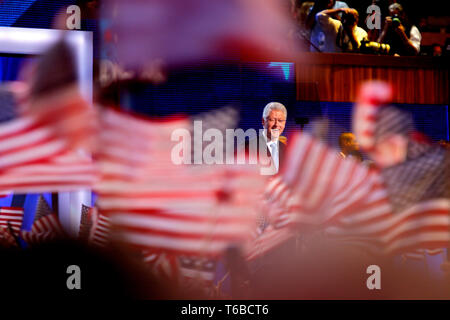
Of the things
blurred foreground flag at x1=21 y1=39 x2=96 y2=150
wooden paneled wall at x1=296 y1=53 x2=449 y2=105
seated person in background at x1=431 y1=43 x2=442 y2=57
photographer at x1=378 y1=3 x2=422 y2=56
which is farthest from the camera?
seated person in background at x1=431 y1=43 x2=442 y2=57

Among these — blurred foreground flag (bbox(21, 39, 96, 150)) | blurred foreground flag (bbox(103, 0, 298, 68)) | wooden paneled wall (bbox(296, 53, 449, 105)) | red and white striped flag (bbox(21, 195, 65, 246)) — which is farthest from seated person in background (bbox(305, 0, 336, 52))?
red and white striped flag (bbox(21, 195, 65, 246))

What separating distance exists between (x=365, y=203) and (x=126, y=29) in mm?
1476

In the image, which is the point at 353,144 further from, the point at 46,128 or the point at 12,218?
the point at 12,218

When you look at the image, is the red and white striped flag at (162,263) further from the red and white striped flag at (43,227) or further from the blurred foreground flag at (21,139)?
the blurred foreground flag at (21,139)

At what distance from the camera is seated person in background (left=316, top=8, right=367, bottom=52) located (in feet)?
9.66

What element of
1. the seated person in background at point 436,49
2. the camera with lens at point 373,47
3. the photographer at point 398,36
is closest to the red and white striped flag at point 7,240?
the camera with lens at point 373,47

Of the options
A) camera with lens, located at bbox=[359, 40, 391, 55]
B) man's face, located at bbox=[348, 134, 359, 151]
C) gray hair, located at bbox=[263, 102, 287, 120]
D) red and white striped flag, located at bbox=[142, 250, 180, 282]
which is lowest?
red and white striped flag, located at bbox=[142, 250, 180, 282]

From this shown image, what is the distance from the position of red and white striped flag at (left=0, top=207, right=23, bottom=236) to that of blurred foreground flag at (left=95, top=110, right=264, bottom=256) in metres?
0.46

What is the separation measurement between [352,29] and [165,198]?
1536 mm

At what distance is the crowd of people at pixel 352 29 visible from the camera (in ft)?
9.62

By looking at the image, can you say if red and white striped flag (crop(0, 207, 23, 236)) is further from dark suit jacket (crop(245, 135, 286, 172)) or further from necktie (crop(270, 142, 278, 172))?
necktie (crop(270, 142, 278, 172))

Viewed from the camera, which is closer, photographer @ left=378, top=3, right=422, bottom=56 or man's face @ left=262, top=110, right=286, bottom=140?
man's face @ left=262, top=110, right=286, bottom=140
